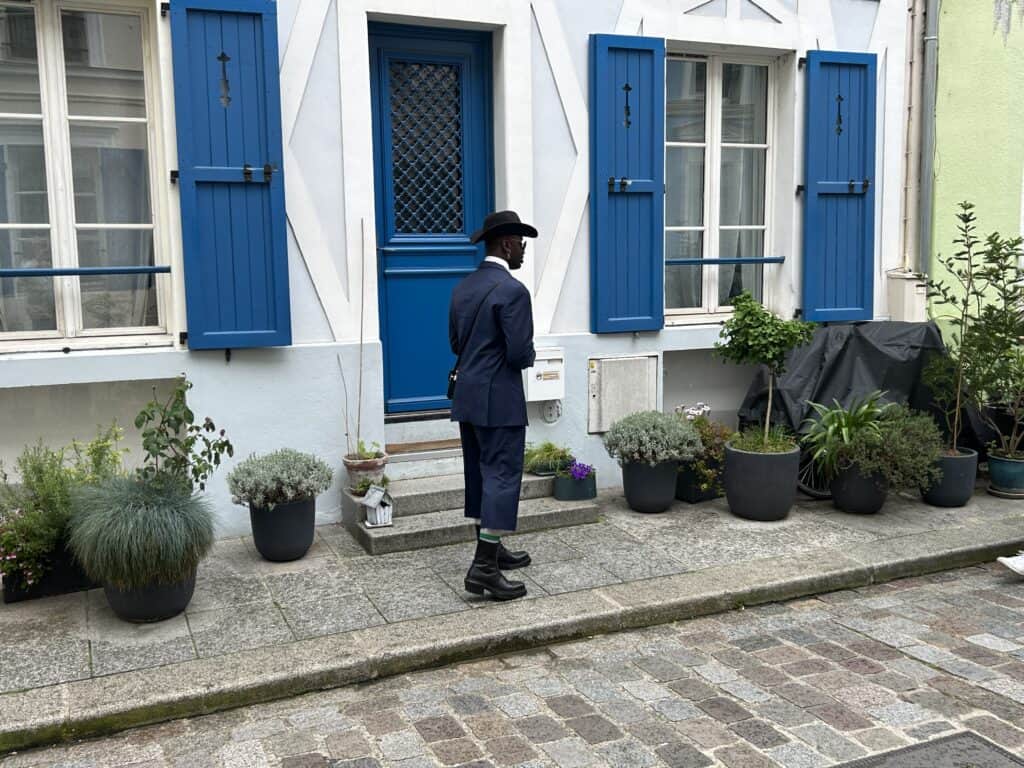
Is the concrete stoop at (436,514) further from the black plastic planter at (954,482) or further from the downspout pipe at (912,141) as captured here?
the downspout pipe at (912,141)

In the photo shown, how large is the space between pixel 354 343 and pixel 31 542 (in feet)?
7.15

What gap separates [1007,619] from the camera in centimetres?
465

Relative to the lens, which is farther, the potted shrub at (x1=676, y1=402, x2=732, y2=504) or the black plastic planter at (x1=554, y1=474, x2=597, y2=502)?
the potted shrub at (x1=676, y1=402, x2=732, y2=504)

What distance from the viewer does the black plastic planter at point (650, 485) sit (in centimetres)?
614

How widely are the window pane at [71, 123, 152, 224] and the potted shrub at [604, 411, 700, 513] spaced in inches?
129

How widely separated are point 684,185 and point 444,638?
14.1 feet

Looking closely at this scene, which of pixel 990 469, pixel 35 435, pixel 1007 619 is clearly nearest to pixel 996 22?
pixel 990 469

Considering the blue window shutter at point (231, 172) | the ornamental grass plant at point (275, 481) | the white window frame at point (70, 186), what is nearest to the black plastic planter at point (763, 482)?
the ornamental grass plant at point (275, 481)

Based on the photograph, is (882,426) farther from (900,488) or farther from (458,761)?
(458,761)

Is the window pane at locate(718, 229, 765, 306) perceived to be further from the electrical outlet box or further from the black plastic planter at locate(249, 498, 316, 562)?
the black plastic planter at locate(249, 498, 316, 562)

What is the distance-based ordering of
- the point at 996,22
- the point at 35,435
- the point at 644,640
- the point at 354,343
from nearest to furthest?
the point at 644,640 < the point at 35,435 < the point at 354,343 < the point at 996,22

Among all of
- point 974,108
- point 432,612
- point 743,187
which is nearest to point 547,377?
point 432,612

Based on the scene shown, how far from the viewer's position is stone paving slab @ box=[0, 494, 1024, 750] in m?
Answer: 3.84

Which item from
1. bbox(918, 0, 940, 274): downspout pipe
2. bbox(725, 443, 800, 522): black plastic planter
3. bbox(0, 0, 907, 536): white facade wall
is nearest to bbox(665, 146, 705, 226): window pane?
bbox(0, 0, 907, 536): white facade wall
